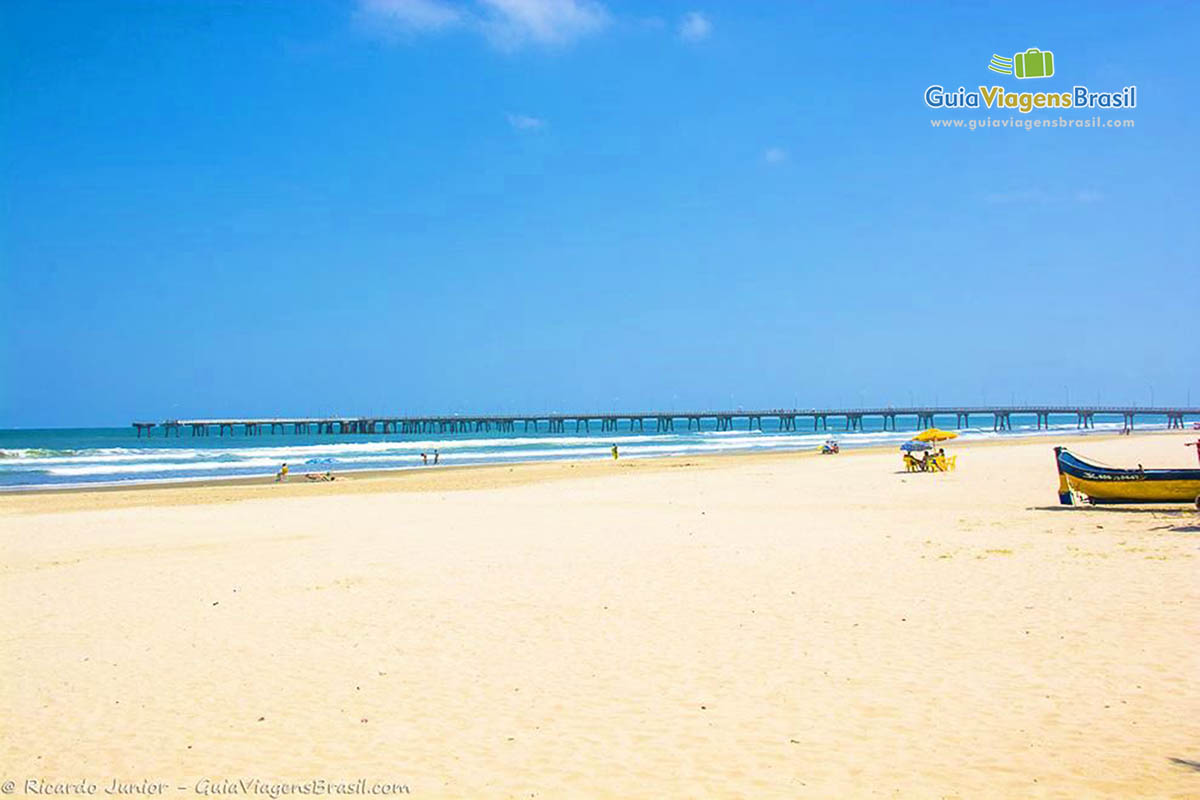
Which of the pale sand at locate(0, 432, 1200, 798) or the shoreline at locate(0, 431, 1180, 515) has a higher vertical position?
the pale sand at locate(0, 432, 1200, 798)

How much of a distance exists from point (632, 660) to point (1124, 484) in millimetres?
12095

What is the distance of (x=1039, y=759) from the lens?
4832mm

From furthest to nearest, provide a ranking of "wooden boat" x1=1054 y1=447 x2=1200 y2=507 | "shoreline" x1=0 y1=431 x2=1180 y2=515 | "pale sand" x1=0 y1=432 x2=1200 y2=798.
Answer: "shoreline" x1=0 y1=431 x2=1180 y2=515 → "wooden boat" x1=1054 y1=447 x2=1200 y2=507 → "pale sand" x1=0 y1=432 x2=1200 y2=798

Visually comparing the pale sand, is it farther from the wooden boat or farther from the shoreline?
the shoreline

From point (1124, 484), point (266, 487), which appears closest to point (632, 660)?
point (1124, 484)

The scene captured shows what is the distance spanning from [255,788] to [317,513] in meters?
14.8

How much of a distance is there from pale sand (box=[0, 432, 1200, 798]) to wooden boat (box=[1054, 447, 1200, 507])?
444mm

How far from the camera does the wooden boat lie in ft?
47.9

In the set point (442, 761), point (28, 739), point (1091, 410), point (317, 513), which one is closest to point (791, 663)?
point (442, 761)

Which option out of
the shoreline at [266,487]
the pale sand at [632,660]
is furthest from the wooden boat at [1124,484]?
the shoreline at [266,487]

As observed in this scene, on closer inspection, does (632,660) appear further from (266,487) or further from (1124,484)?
(266,487)

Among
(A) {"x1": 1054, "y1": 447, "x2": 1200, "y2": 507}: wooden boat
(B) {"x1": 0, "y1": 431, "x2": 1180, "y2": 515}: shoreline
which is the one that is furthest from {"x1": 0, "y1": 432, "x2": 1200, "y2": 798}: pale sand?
(B) {"x1": 0, "y1": 431, "x2": 1180, "y2": 515}: shoreline

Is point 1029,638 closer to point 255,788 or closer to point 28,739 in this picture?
point 255,788

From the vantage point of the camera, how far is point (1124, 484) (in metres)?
15.2
